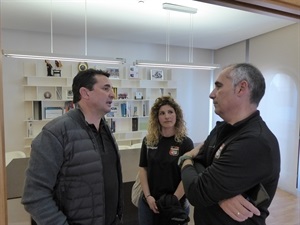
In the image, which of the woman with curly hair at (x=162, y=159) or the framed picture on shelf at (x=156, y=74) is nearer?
the woman with curly hair at (x=162, y=159)

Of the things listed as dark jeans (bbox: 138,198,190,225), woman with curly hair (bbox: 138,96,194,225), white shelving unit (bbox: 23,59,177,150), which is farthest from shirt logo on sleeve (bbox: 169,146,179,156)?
white shelving unit (bbox: 23,59,177,150)

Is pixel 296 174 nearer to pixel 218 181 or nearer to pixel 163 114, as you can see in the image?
pixel 163 114

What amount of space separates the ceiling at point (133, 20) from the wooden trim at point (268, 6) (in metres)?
2.06

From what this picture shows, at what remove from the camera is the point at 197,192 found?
0.96 meters

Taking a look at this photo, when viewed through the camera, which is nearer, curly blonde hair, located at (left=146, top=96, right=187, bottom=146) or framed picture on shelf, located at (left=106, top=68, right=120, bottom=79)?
curly blonde hair, located at (left=146, top=96, right=187, bottom=146)

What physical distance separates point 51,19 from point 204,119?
4355 mm

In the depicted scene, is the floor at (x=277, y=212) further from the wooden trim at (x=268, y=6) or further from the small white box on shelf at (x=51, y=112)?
the small white box on shelf at (x=51, y=112)

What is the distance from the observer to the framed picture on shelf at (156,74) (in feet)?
18.3

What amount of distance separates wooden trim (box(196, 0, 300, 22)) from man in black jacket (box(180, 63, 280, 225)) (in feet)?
1.13

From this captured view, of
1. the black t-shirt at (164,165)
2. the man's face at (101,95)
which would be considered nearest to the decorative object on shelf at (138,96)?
the black t-shirt at (164,165)

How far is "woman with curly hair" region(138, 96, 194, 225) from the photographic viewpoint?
1.74m

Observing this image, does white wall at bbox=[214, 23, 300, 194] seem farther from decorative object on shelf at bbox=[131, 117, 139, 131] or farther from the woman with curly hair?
the woman with curly hair

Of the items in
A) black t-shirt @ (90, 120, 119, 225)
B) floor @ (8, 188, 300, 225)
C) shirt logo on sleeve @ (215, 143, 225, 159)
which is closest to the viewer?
shirt logo on sleeve @ (215, 143, 225, 159)

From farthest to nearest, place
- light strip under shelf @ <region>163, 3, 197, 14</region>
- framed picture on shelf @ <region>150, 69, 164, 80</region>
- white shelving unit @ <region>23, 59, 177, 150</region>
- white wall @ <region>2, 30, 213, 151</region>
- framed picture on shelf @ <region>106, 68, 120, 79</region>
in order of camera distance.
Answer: framed picture on shelf @ <region>150, 69, 164, 80</region> < framed picture on shelf @ <region>106, 68, 120, 79</region> < white shelving unit @ <region>23, 59, 177, 150</region> < white wall @ <region>2, 30, 213, 151</region> < light strip under shelf @ <region>163, 3, 197, 14</region>
